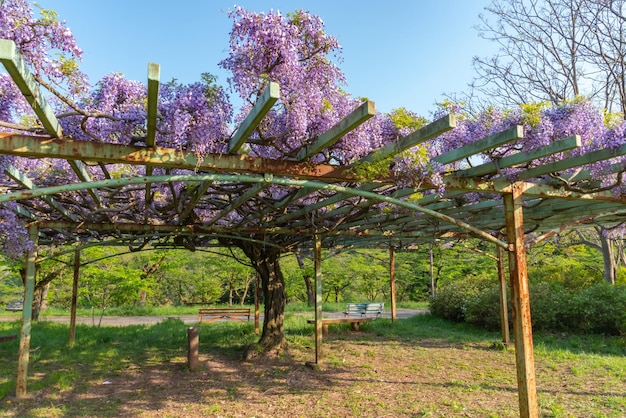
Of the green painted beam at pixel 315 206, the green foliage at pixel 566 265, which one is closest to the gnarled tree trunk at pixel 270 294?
the green painted beam at pixel 315 206

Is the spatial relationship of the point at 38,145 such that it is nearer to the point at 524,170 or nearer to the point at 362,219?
the point at 524,170

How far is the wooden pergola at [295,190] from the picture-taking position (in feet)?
9.78

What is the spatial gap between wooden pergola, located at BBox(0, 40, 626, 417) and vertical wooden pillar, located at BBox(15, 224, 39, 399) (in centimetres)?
2

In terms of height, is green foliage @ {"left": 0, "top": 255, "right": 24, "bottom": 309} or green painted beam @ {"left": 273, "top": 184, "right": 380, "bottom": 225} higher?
green painted beam @ {"left": 273, "top": 184, "right": 380, "bottom": 225}

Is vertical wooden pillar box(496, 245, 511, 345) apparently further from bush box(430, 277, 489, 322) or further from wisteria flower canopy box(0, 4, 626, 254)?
wisteria flower canopy box(0, 4, 626, 254)

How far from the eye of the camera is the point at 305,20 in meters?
3.70

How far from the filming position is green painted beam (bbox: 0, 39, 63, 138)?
2.07 meters

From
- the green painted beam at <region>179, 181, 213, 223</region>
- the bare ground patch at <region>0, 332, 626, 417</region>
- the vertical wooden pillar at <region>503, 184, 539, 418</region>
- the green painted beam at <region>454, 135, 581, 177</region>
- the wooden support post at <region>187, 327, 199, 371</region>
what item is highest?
the green painted beam at <region>454, 135, 581, 177</region>

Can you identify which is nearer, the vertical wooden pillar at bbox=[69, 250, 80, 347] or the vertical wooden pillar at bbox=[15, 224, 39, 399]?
the vertical wooden pillar at bbox=[15, 224, 39, 399]

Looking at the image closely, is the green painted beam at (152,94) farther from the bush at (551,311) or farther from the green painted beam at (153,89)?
the bush at (551,311)

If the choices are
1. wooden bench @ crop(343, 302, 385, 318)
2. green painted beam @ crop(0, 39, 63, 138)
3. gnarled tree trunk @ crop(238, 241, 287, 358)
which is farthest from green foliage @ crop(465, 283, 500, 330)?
green painted beam @ crop(0, 39, 63, 138)

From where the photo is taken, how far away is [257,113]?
9.27ft

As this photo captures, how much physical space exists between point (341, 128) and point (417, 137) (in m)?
0.66

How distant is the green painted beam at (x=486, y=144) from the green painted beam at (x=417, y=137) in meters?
0.58
